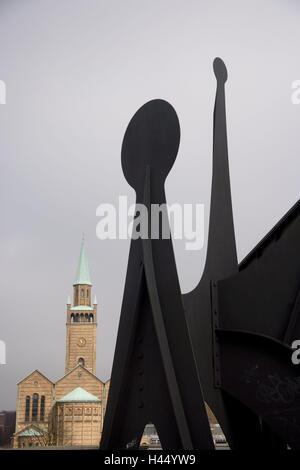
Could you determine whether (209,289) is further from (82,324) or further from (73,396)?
(82,324)

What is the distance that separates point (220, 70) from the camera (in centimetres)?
686

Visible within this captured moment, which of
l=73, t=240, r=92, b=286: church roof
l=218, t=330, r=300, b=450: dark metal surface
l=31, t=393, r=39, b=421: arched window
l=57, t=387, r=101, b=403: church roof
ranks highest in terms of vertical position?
l=73, t=240, r=92, b=286: church roof

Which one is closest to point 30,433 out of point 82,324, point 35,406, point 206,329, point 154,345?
point 35,406

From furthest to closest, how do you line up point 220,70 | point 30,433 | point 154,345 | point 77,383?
point 77,383
point 30,433
point 220,70
point 154,345

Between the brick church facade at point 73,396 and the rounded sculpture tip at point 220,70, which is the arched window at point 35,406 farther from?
the rounded sculpture tip at point 220,70

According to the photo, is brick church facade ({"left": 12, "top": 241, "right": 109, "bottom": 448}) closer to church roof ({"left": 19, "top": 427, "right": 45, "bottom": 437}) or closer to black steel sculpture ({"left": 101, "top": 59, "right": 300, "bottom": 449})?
church roof ({"left": 19, "top": 427, "right": 45, "bottom": 437})

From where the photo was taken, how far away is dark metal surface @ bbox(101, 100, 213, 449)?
4.14 meters

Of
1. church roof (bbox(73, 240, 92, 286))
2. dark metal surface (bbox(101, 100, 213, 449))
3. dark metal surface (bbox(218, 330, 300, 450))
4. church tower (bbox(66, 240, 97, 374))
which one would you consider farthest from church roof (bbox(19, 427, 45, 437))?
dark metal surface (bbox(101, 100, 213, 449))

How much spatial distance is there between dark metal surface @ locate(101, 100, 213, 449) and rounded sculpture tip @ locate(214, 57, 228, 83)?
2103 millimetres

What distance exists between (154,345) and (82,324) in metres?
68.2

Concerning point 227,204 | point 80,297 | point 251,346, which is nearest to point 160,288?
point 251,346

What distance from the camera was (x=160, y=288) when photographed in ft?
15.1

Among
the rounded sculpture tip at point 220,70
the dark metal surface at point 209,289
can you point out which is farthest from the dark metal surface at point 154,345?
the rounded sculpture tip at point 220,70
